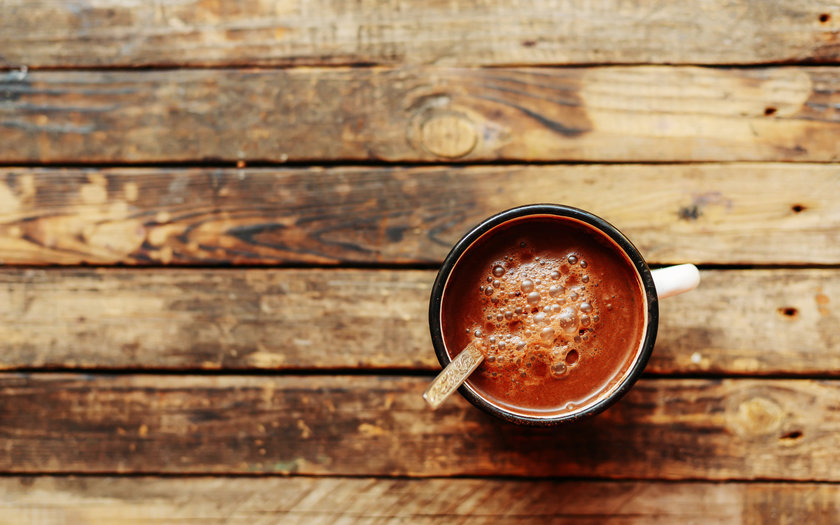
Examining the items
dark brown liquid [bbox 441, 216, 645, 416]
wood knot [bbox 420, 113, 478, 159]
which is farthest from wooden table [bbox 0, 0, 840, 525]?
dark brown liquid [bbox 441, 216, 645, 416]

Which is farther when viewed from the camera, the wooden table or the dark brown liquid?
the wooden table

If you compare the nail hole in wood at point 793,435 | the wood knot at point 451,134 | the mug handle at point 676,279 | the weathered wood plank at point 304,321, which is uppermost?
the wood knot at point 451,134

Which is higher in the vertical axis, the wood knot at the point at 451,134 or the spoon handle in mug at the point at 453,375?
the wood knot at the point at 451,134

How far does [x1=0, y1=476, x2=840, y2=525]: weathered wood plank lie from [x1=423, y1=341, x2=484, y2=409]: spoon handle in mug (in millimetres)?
251

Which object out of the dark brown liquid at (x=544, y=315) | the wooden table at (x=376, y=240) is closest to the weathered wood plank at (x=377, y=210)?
the wooden table at (x=376, y=240)

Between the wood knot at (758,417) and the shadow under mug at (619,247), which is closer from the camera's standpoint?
the shadow under mug at (619,247)

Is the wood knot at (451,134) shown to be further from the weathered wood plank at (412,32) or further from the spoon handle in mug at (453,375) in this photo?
the spoon handle in mug at (453,375)

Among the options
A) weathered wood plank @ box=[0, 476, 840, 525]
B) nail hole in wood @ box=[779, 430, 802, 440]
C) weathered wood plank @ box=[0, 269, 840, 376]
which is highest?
weathered wood plank @ box=[0, 269, 840, 376]

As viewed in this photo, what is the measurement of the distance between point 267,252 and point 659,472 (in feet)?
2.06

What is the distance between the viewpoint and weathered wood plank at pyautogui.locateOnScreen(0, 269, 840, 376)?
0.83 m

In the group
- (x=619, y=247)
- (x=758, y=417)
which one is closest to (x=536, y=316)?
(x=619, y=247)

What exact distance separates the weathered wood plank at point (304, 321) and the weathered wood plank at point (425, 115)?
17 centimetres

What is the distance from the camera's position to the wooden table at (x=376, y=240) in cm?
83

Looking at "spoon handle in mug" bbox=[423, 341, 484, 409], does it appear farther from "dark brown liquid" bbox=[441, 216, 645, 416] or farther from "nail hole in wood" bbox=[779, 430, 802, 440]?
"nail hole in wood" bbox=[779, 430, 802, 440]
